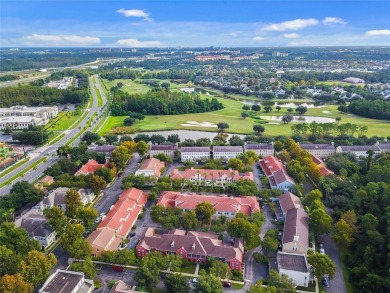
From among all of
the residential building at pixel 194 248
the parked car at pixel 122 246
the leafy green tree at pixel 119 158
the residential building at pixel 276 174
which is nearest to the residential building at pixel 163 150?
the leafy green tree at pixel 119 158

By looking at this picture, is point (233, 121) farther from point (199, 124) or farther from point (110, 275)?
point (110, 275)

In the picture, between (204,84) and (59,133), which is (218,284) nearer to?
(59,133)

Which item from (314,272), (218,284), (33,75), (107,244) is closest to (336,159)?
(314,272)

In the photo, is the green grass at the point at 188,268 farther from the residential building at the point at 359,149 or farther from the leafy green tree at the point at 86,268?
the residential building at the point at 359,149

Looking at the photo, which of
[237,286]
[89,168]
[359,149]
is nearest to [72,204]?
[89,168]

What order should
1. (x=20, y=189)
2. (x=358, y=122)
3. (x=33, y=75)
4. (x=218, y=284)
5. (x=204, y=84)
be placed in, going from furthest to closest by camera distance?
(x=33, y=75)
(x=204, y=84)
(x=358, y=122)
(x=20, y=189)
(x=218, y=284)

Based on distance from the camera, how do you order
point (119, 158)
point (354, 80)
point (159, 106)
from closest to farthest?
point (119, 158) < point (159, 106) < point (354, 80)
